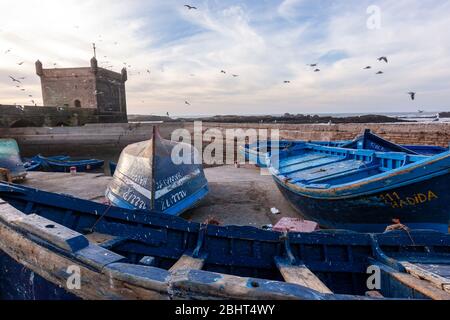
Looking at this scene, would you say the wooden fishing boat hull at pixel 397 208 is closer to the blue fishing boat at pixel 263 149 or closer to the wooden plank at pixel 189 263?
the wooden plank at pixel 189 263

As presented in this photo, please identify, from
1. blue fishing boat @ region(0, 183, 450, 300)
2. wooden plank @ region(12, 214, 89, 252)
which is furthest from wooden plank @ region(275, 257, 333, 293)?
wooden plank @ region(12, 214, 89, 252)

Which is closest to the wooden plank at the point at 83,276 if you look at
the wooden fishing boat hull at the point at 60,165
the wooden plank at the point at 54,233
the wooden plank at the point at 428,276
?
the wooden plank at the point at 54,233

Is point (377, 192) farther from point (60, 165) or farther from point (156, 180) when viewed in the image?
point (60, 165)

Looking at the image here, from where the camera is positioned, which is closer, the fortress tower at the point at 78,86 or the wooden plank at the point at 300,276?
the wooden plank at the point at 300,276

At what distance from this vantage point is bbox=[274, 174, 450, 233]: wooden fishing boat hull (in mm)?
4352

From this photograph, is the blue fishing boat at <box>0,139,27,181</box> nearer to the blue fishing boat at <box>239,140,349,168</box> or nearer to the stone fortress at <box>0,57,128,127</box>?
the blue fishing boat at <box>239,140,349,168</box>

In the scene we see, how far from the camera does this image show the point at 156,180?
6.11 meters

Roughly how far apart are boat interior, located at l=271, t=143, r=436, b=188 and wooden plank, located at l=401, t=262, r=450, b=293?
252cm

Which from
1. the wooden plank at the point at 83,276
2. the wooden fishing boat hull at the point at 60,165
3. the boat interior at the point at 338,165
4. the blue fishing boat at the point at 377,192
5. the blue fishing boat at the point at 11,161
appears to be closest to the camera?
the wooden plank at the point at 83,276

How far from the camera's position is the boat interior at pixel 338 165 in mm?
6012

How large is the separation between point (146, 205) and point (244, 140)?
15059 millimetres

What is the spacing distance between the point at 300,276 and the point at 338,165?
5.27 meters

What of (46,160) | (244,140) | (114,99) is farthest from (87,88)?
(244,140)

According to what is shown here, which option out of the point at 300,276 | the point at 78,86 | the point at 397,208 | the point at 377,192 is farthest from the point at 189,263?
the point at 78,86
